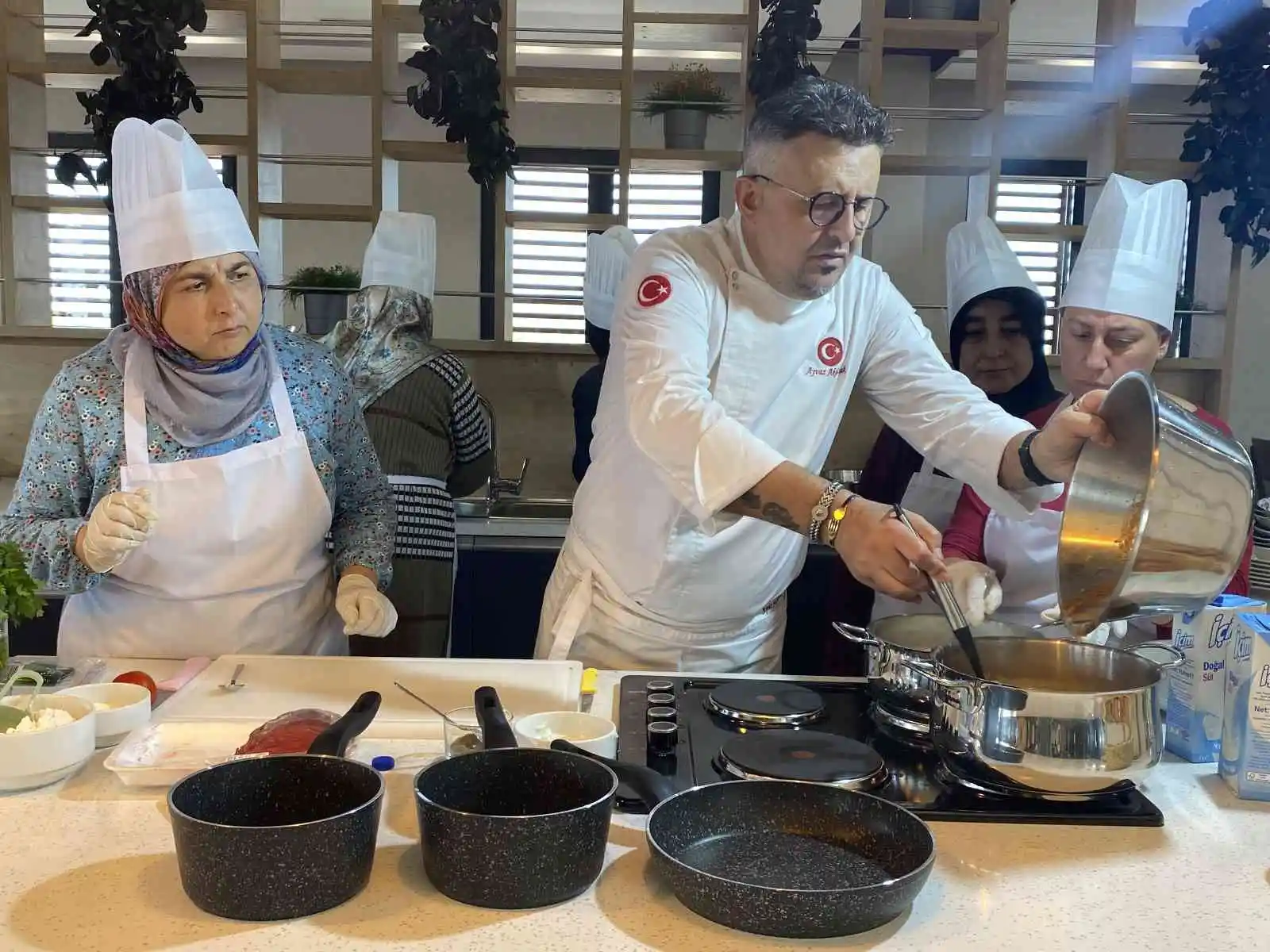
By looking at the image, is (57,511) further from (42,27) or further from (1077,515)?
(42,27)

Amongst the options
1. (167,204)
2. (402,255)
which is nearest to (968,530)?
(167,204)

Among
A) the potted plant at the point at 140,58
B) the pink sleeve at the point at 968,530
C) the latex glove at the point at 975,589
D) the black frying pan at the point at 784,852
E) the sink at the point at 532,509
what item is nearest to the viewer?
the black frying pan at the point at 784,852

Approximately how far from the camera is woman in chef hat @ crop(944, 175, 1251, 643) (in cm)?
168

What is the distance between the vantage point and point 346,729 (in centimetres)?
98

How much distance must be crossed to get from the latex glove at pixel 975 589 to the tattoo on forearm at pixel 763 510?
0.91ft

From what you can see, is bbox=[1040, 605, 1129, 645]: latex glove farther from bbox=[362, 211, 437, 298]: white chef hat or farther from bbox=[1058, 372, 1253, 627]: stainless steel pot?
bbox=[362, 211, 437, 298]: white chef hat

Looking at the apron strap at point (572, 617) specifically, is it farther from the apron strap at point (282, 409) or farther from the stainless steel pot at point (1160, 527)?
the stainless steel pot at point (1160, 527)

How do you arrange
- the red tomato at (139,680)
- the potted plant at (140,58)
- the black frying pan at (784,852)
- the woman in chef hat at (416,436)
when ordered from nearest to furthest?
the black frying pan at (784,852)
the red tomato at (139,680)
the woman in chef hat at (416,436)
the potted plant at (140,58)

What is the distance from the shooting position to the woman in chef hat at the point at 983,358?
2.19 metres

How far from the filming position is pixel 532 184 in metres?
5.42

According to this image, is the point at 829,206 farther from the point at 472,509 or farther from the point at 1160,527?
the point at 472,509

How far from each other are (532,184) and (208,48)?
5.23 feet

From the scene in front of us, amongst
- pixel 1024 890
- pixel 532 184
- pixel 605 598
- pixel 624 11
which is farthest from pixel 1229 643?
pixel 532 184

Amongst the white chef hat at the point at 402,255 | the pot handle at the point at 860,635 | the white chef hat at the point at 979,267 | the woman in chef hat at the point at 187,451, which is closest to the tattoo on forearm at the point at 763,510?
the pot handle at the point at 860,635
